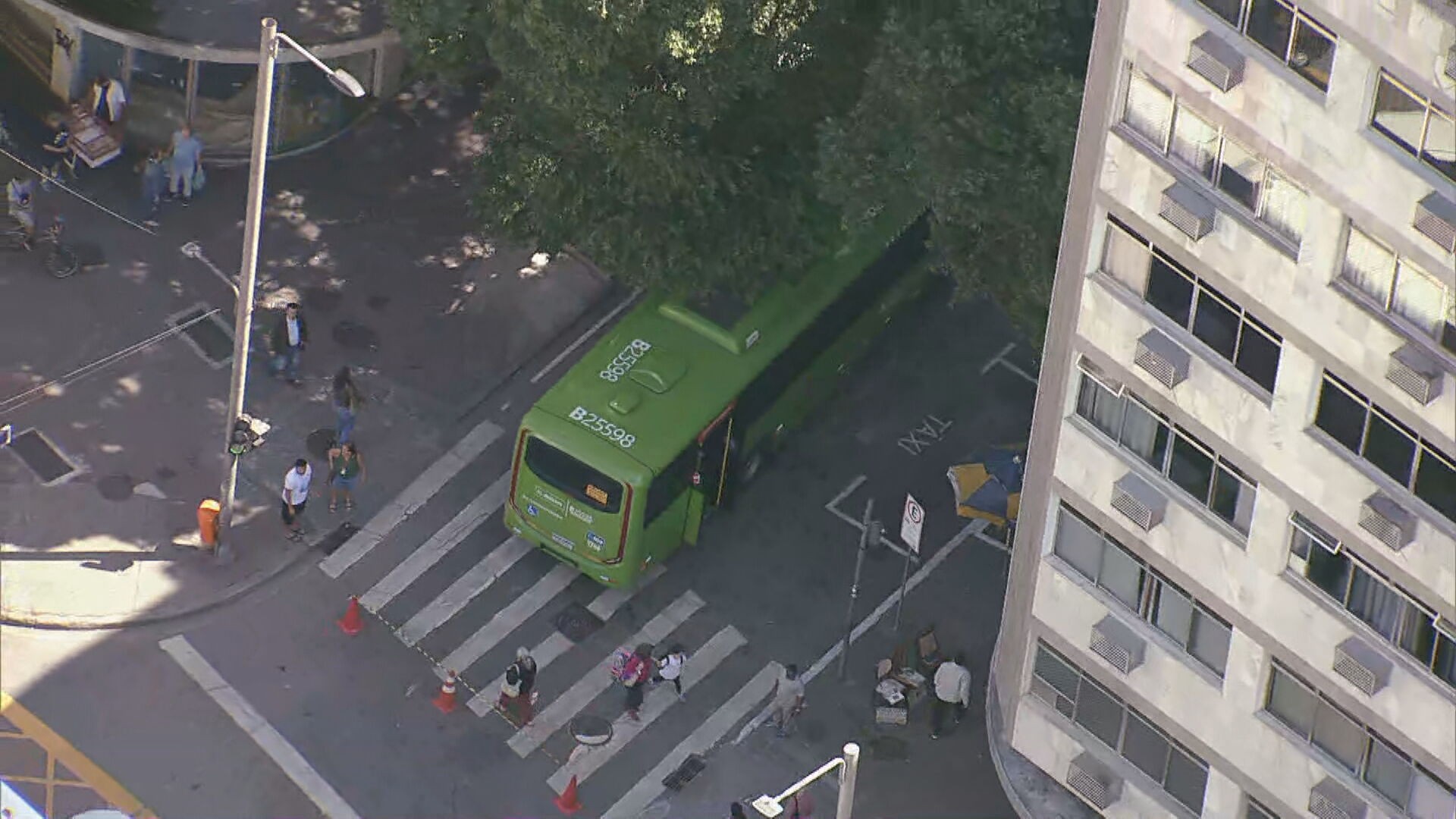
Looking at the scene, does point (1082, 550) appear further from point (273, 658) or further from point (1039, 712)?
point (273, 658)

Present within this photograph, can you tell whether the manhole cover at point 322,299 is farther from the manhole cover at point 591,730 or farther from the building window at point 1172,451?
the building window at point 1172,451

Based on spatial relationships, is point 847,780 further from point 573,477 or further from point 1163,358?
point 573,477

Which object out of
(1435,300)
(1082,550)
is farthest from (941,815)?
(1435,300)

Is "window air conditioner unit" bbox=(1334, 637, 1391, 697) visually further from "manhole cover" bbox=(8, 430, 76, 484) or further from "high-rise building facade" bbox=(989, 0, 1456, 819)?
"manhole cover" bbox=(8, 430, 76, 484)

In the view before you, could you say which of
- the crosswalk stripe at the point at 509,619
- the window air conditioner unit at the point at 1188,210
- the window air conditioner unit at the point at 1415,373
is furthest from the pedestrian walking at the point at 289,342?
the window air conditioner unit at the point at 1415,373

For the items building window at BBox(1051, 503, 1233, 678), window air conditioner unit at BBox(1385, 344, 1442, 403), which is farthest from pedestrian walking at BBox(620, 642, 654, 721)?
window air conditioner unit at BBox(1385, 344, 1442, 403)

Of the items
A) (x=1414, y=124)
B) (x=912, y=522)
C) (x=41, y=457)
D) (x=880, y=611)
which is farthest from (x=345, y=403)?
(x=1414, y=124)
